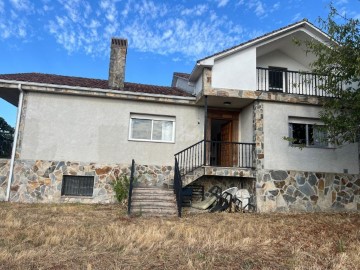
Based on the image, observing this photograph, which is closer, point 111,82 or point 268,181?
point 268,181

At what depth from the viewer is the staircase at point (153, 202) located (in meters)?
9.95

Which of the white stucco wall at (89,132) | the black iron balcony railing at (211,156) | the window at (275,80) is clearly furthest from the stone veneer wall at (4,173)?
the window at (275,80)

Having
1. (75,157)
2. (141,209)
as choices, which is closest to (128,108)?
(75,157)

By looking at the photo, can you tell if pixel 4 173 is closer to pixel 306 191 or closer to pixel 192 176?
pixel 192 176

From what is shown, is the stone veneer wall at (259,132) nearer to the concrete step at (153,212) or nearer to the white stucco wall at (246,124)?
the white stucco wall at (246,124)

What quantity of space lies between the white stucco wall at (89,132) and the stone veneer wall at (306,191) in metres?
3.74

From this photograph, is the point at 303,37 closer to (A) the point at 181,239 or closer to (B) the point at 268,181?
(B) the point at 268,181

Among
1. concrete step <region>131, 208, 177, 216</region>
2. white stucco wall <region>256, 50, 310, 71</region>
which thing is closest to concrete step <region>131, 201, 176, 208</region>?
concrete step <region>131, 208, 177, 216</region>

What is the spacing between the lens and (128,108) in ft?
43.1

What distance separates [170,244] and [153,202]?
4.61 m

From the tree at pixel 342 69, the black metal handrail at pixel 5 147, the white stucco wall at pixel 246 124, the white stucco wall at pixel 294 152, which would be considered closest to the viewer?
the tree at pixel 342 69

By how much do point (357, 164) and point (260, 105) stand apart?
15.1 feet

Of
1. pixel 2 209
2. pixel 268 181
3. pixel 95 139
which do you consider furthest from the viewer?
pixel 95 139

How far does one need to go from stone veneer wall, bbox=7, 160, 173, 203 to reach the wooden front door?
9.87 ft
